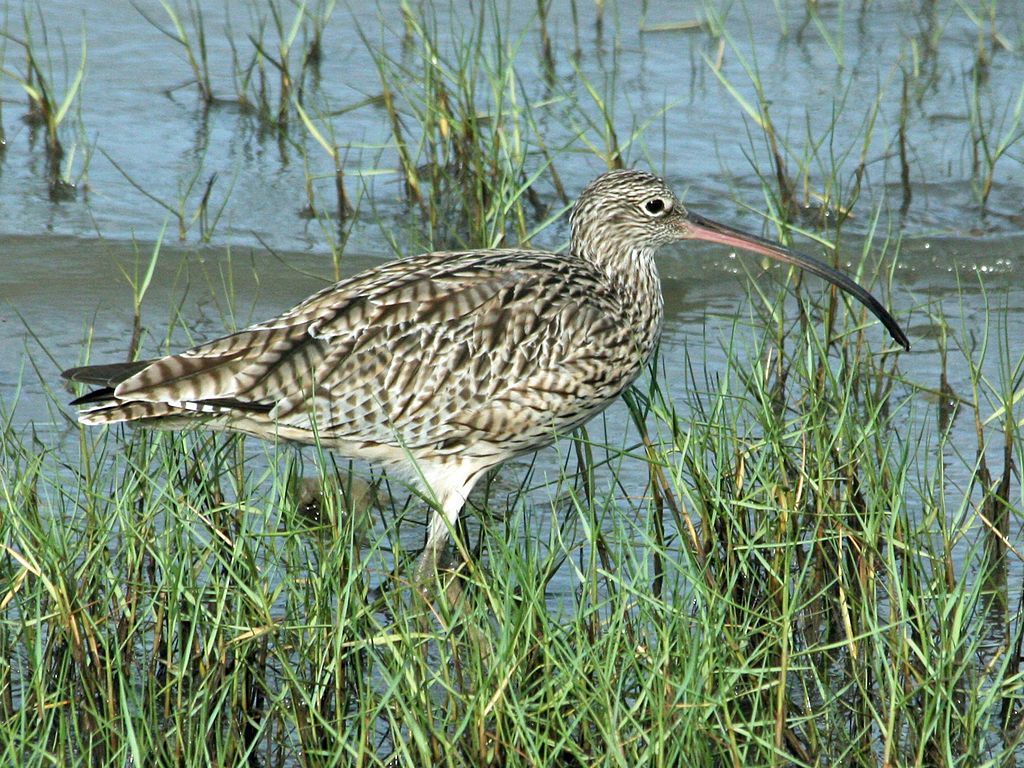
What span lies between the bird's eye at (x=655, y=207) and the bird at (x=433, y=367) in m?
0.50

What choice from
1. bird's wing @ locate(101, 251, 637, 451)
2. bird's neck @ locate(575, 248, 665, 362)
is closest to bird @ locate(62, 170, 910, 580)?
bird's wing @ locate(101, 251, 637, 451)

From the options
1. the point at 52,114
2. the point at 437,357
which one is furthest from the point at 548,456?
the point at 52,114

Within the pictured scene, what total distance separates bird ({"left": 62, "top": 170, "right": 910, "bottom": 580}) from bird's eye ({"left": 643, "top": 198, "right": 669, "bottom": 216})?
0.50 meters

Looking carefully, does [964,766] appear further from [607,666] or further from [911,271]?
[911,271]

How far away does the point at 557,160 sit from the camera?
1007 centimetres

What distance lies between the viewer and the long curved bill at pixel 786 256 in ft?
18.3

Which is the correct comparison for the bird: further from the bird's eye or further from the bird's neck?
the bird's eye

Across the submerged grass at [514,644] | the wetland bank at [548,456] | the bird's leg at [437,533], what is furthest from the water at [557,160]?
the submerged grass at [514,644]

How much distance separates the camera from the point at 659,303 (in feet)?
19.1

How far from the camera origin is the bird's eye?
19.3ft

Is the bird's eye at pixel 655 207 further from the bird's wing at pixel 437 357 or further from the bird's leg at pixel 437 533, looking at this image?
the bird's leg at pixel 437 533

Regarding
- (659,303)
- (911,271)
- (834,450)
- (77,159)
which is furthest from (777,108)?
(834,450)

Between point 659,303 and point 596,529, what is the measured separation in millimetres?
2168

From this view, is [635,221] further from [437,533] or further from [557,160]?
[557,160]
